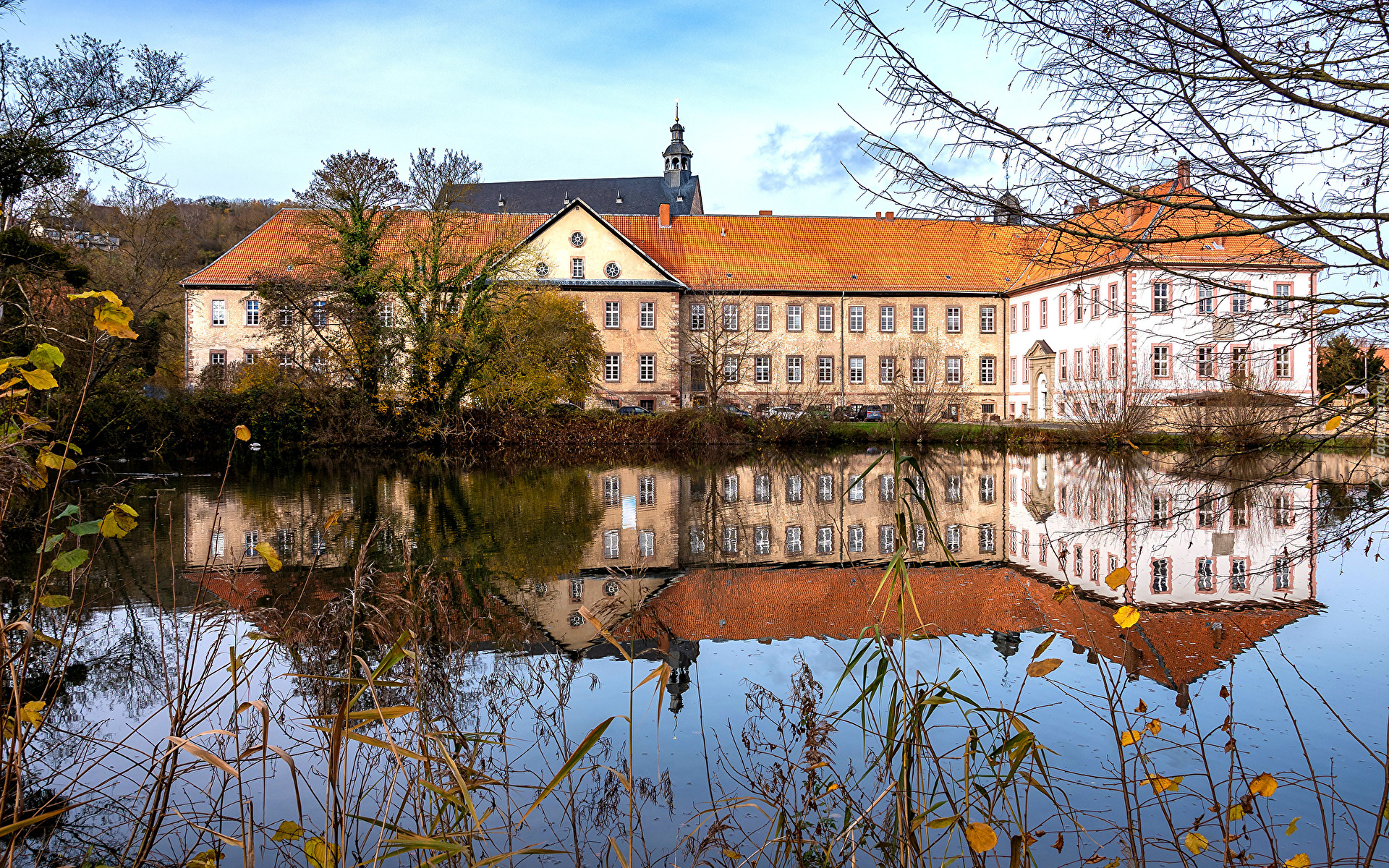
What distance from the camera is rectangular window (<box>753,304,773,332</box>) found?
42812 millimetres

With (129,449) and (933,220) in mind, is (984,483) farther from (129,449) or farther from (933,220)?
(129,449)

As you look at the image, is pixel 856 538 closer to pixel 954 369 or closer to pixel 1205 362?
pixel 1205 362

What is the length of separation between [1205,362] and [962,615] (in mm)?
3982

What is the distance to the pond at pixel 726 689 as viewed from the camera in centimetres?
264

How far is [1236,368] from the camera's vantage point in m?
3.57

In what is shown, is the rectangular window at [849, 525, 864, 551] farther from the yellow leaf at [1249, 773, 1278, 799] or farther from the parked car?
the parked car

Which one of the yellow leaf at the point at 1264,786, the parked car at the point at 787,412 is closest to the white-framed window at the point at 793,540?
the yellow leaf at the point at 1264,786

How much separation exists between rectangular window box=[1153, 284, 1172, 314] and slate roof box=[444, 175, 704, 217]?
196ft

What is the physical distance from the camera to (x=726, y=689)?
5.39 metres

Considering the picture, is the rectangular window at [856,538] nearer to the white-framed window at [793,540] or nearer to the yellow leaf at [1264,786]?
the white-framed window at [793,540]

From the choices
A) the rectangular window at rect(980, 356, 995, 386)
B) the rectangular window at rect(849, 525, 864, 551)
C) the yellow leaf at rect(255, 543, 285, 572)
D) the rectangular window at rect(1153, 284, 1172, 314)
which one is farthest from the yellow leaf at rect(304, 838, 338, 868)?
the rectangular window at rect(980, 356, 995, 386)

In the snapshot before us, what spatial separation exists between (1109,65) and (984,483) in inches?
627

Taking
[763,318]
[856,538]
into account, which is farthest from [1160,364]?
[856,538]

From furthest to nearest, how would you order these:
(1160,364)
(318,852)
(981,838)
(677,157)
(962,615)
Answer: (677,157), (1160,364), (962,615), (318,852), (981,838)
